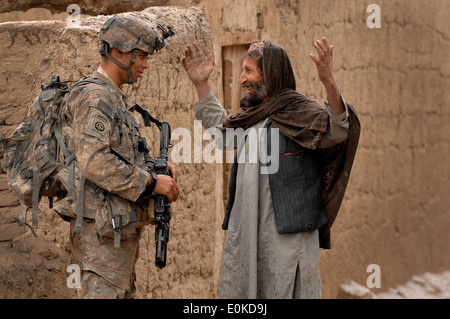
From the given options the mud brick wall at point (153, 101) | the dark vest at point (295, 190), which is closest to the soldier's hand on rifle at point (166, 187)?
the dark vest at point (295, 190)

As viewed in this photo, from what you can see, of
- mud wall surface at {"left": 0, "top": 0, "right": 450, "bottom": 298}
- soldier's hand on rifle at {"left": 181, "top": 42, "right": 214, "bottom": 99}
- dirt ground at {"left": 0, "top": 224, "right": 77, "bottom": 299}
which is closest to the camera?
soldier's hand on rifle at {"left": 181, "top": 42, "right": 214, "bottom": 99}

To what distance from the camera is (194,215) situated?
562 centimetres

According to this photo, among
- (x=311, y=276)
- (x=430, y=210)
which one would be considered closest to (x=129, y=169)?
(x=311, y=276)

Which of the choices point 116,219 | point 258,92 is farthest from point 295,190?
point 116,219

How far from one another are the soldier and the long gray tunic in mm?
490

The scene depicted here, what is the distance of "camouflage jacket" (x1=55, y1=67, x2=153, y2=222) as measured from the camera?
3727 millimetres

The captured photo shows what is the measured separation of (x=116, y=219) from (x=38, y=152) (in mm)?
498

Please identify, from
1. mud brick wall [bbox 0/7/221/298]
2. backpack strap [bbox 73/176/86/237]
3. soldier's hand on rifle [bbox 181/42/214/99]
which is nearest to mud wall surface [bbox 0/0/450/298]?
mud brick wall [bbox 0/7/221/298]

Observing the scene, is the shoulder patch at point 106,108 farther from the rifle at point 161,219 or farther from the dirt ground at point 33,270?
the dirt ground at point 33,270

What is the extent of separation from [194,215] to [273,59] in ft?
5.61

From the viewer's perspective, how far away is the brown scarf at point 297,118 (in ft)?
13.7

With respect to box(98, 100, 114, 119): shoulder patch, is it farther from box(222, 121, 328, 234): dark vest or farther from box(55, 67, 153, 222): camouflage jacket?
box(222, 121, 328, 234): dark vest
